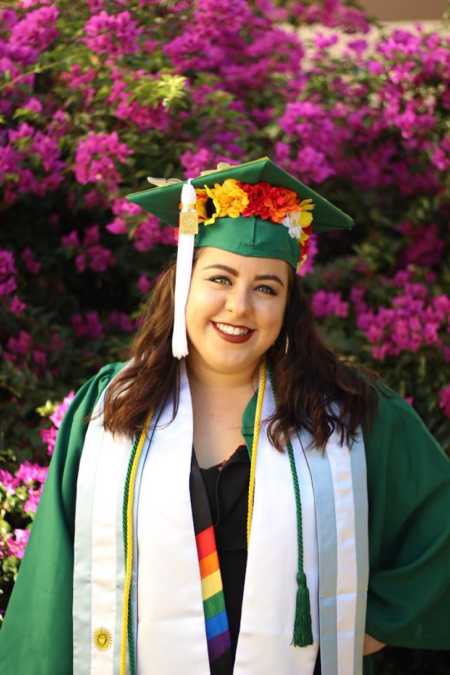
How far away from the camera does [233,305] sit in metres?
2.65

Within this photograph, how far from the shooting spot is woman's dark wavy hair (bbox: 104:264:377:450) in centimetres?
277

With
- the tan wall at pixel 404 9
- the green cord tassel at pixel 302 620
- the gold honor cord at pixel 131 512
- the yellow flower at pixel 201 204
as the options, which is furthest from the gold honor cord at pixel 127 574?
the tan wall at pixel 404 9

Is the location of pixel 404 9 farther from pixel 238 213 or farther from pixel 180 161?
pixel 238 213

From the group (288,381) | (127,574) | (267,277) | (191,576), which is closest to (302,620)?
(191,576)

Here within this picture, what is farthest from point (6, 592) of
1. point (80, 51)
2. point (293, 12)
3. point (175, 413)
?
point (293, 12)

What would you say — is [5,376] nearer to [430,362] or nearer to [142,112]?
[142,112]

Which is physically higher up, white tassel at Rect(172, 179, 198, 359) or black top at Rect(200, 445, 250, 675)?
white tassel at Rect(172, 179, 198, 359)

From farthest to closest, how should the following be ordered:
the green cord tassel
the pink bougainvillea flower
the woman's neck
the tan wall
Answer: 1. the tan wall
2. the pink bougainvillea flower
3. the woman's neck
4. the green cord tassel

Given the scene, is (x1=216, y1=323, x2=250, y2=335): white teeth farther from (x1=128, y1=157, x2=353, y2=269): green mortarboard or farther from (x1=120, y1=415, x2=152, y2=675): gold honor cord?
(x1=120, y1=415, x2=152, y2=675): gold honor cord

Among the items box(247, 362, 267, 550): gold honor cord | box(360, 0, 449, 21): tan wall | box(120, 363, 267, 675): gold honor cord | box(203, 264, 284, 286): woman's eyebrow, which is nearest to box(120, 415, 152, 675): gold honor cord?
box(120, 363, 267, 675): gold honor cord

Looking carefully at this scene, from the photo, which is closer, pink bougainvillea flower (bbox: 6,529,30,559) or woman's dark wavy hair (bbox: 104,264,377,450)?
woman's dark wavy hair (bbox: 104,264,377,450)

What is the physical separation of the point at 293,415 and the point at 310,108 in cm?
170

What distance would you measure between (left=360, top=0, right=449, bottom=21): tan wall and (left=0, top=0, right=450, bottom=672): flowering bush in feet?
5.34

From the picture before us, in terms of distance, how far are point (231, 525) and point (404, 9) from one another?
4.43m
